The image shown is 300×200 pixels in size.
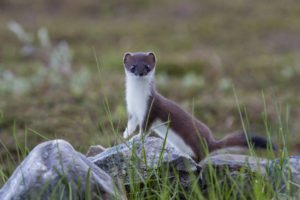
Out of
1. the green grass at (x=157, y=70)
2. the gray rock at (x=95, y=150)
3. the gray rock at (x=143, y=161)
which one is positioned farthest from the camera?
the green grass at (x=157, y=70)

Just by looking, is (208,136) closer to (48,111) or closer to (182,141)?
(182,141)

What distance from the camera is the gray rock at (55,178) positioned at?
3.79 m

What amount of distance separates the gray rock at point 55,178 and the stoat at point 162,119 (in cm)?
152

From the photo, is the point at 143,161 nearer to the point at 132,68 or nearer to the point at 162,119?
the point at 162,119

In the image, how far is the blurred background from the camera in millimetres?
8328

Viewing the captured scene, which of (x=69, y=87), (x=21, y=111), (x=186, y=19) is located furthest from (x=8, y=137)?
(x=186, y=19)

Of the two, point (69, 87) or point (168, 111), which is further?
point (69, 87)

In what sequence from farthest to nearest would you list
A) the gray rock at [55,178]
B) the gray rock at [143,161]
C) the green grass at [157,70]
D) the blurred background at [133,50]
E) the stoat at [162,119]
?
the blurred background at [133,50] → the green grass at [157,70] → the stoat at [162,119] → the gray rock at [143,161] → the gray rock at [55,178]

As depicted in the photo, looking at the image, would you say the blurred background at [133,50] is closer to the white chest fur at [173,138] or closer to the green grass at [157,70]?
the green grass at [157,70]

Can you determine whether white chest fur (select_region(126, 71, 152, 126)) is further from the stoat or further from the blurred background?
the blurred background

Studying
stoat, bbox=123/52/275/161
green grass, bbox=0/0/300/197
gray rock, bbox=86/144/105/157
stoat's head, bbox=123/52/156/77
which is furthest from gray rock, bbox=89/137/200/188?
stoat's head, bbox=123/52/156/77

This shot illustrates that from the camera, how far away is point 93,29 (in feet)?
60.5

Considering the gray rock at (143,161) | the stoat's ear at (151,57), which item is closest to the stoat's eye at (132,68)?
the stoat's ear at (151,57)

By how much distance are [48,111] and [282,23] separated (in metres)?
10.4
